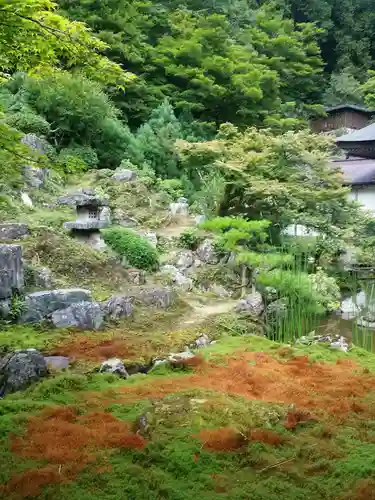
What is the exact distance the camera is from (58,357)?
6836 mm

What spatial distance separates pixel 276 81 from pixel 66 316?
16.7 m

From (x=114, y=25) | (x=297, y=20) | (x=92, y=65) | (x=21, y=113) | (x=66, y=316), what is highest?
(x=297, y=20)

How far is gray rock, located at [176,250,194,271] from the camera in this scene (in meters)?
11.7

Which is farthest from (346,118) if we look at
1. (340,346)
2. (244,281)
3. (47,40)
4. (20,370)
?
(47,40)

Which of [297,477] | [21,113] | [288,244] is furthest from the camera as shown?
[21,113]

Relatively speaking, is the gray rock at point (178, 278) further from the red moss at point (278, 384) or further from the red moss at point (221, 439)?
the red moss at point (221, 439)

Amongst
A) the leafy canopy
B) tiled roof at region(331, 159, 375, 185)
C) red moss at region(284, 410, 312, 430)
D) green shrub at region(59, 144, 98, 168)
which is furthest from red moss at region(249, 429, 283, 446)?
tiled roof at region(331, 159, 375, 185)

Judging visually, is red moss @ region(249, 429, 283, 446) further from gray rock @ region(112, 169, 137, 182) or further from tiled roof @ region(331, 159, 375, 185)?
tiled roof @ region(331, 159, 375, 185)

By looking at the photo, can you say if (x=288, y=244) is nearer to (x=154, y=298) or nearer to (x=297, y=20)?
(x=154, y=298)

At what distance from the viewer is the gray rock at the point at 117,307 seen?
8.71 meters

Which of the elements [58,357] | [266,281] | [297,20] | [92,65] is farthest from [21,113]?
[297,20]

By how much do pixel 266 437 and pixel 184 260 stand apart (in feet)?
23.8

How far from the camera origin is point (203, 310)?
394 inches

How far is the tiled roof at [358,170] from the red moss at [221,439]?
12472 mm
